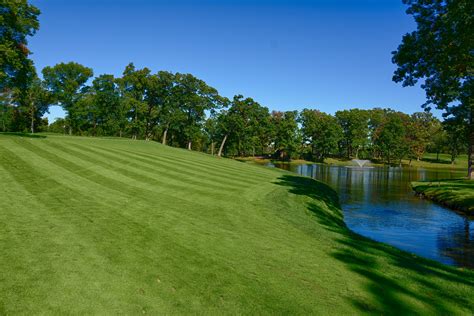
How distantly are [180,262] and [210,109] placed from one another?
82.6 m

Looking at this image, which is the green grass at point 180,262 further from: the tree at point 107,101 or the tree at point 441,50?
the tree at point 107,101

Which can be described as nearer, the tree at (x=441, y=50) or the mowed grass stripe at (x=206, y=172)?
the tree at (x=441, y=50)

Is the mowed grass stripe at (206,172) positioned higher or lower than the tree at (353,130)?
lower

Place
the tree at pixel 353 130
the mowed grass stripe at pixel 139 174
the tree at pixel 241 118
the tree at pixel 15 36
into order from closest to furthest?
the mowed grass stripe at pixel 139 174, the tree at pixel 15 36, the tree at pixel 241 118, the tree at pixel 353 130

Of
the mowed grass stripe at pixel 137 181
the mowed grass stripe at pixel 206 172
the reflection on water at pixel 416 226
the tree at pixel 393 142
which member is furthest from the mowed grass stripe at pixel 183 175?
the tree at pixel 393 142

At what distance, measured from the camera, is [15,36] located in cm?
3136

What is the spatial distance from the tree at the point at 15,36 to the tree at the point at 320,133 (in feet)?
353

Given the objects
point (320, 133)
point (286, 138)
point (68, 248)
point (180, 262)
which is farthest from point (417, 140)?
point (68, 248)

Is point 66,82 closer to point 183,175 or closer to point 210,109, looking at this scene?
point 210,109

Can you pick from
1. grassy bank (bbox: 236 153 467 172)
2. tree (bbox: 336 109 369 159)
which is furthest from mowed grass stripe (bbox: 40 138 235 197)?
→ tree (bbox: 336 109 369 159)

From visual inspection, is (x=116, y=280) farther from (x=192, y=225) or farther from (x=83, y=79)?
(x=83, y=79)

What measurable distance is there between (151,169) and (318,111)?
139m

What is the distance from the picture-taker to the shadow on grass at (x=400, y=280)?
7738mm

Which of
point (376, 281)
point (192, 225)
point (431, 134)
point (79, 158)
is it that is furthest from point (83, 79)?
point (431, 134)
